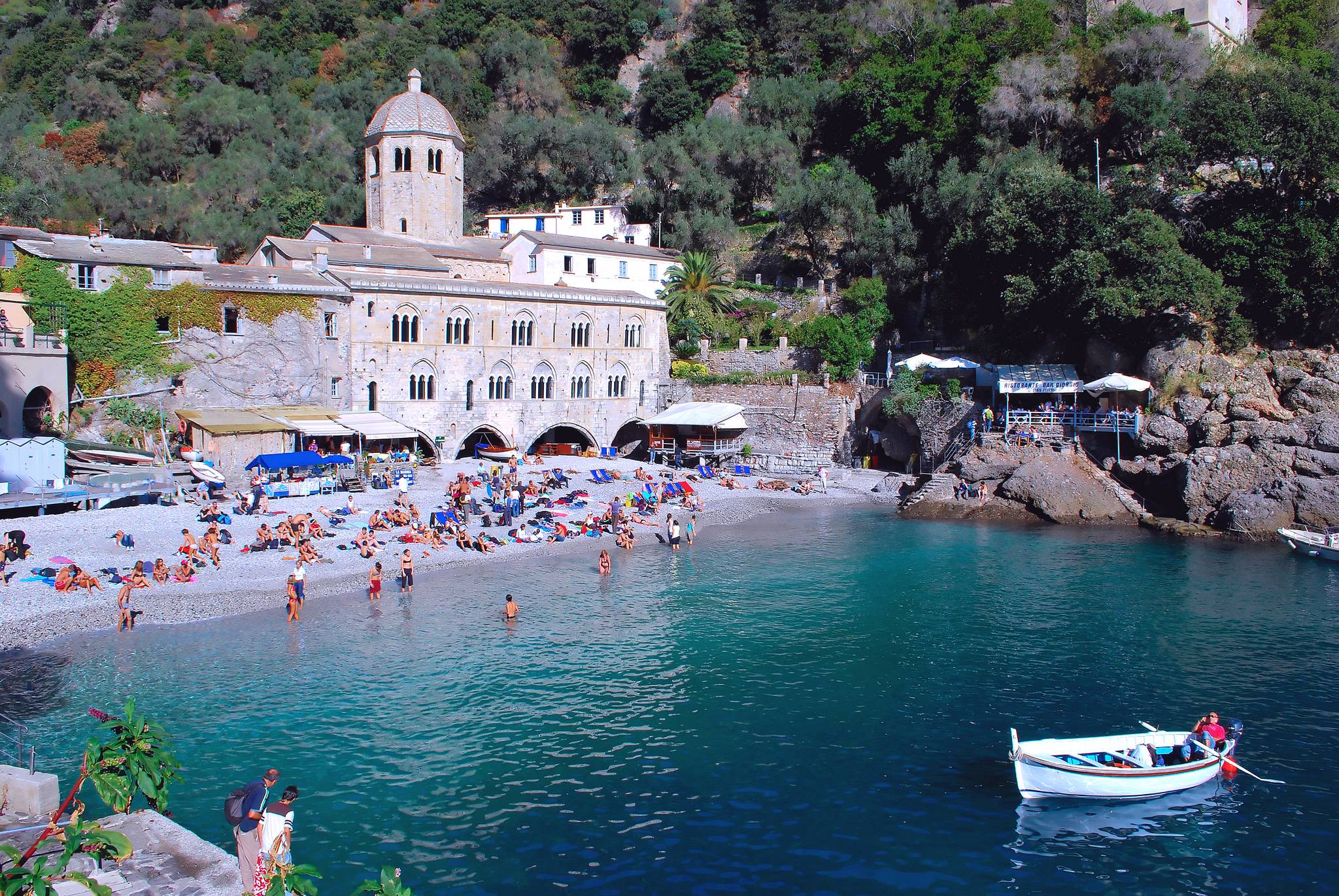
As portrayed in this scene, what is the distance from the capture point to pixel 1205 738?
55.8 feet

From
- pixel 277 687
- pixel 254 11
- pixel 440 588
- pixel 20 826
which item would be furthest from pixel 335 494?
pixel 254 11

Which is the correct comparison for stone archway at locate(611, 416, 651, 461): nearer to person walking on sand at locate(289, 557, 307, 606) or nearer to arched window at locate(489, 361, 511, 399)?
arched window at locate(489, 361, 511, 399)

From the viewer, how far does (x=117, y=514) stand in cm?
2972

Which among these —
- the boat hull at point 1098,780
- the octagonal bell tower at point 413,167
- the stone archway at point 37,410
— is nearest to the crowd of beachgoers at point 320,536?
the stone archway at point 37,410

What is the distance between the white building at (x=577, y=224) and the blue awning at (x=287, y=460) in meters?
28.0

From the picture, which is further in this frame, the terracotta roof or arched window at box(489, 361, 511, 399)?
the terracotta roof

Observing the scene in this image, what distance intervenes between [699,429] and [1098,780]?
35.0m

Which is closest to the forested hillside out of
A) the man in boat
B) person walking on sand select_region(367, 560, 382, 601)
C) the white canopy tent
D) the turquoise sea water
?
the white canopy tent

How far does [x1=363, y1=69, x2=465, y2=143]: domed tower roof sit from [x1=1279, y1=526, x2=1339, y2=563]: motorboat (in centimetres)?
4158

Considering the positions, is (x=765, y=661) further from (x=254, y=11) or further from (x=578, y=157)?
(x=254, y=11)

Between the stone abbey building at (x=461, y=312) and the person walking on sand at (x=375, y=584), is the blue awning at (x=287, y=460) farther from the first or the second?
the person walking on sand at (x=375, y=584)

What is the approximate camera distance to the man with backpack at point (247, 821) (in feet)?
36.3

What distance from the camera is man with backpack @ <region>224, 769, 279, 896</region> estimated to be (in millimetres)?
11078

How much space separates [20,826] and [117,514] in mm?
21468
